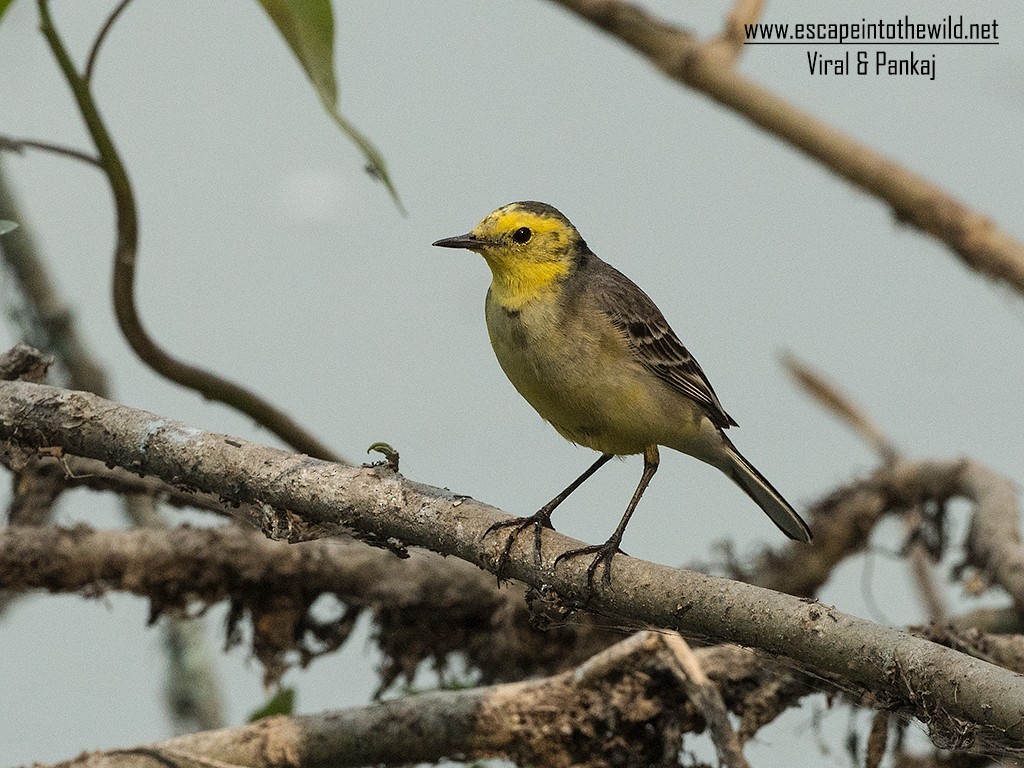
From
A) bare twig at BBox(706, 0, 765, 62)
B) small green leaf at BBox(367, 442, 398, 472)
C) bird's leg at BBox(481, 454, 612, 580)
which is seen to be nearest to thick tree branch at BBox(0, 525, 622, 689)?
bird's leg at BBox(481, 454, 612, 580)

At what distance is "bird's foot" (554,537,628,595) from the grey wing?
1.13 metres

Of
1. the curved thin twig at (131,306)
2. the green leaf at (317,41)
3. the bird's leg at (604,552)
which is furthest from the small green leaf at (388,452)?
the curved thin twig at (131,306)

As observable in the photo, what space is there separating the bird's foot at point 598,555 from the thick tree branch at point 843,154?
125 inches

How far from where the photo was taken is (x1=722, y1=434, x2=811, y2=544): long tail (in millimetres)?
4605

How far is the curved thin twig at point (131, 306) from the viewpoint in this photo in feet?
13.9

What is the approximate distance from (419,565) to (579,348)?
4.99ft

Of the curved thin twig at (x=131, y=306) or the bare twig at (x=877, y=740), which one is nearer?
the bare twig at (x=877, y=740)

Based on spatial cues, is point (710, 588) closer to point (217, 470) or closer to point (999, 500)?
point (217, 470)

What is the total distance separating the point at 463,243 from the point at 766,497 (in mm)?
1425

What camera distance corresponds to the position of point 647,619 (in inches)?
117

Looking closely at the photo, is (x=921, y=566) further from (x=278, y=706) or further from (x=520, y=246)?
(x=278, y=706)

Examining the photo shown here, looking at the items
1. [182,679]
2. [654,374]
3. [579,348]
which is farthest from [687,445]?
[182,679]

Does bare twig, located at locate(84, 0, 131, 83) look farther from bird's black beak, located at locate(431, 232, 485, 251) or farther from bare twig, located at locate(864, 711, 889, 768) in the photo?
bare twig, located at locate(864, 711, 889, 768)

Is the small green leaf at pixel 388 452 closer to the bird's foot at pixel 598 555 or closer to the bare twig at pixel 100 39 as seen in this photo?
the bird's foot at pixel 598 555
